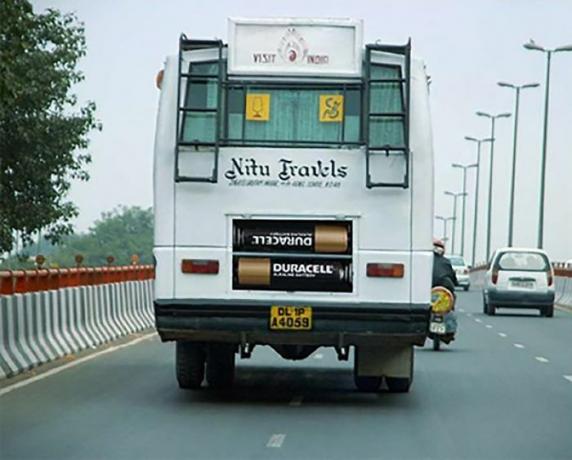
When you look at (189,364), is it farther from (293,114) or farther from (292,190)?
(293,114)

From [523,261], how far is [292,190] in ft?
101

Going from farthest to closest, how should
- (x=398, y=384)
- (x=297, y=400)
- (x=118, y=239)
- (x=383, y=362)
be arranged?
1. (x=118, y=239)
2. (x=398, y=384)
3. (x=383, y=362)
4. (x=297, y=400)

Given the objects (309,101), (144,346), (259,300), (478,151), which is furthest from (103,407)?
(478,151)

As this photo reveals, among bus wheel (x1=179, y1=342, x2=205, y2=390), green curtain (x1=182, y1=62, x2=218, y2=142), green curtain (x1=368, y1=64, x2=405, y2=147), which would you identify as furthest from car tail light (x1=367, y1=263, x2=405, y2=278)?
bus wheel (x1=179, y1=342, x2=205, y2=390)

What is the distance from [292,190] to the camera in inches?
739

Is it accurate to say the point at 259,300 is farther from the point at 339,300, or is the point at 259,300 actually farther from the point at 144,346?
the point at 144,346

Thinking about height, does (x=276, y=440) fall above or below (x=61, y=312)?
below

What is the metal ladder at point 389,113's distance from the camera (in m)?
18.5

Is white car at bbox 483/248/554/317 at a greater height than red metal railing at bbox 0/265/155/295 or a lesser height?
lesser

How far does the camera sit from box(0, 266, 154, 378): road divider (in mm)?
22656

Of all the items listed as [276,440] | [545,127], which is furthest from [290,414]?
[545,127]

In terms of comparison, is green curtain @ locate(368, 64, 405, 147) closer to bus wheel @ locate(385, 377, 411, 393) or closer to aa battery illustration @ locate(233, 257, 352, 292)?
aa battery illustration @ locate(233, 257, 352, 292)

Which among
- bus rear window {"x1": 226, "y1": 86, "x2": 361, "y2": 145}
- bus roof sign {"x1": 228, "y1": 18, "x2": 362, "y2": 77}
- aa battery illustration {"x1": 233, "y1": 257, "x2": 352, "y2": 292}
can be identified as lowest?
aa battery illustration {"x1": 233, "y1": 257, "x2": 352, "y2": 292}

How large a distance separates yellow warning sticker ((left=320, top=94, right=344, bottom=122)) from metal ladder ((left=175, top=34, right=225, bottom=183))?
99 centimetres
